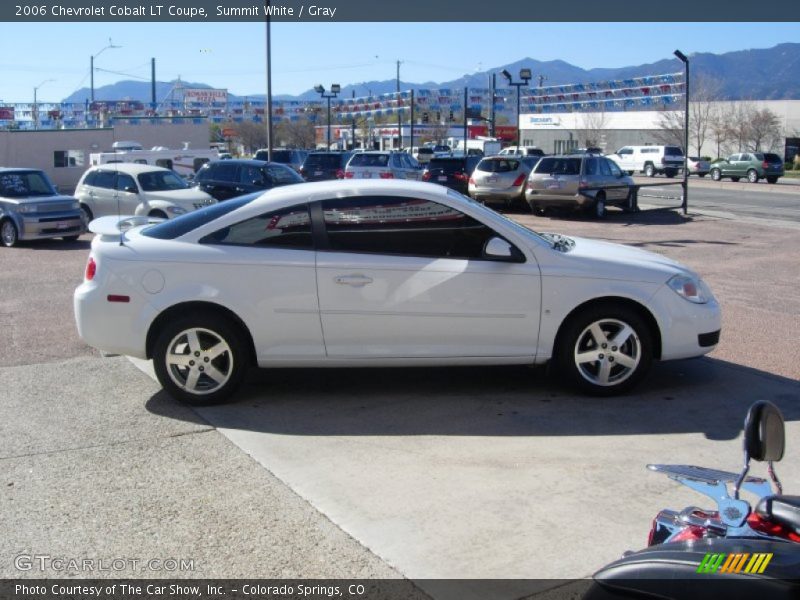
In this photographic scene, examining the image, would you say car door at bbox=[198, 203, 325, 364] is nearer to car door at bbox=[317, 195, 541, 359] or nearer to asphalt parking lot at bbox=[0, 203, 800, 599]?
car door at bbox=[317, 195, 541, 359]

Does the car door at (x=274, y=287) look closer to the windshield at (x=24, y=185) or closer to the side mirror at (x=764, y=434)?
the side mirror at (x=764, y=434)

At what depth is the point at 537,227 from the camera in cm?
2203

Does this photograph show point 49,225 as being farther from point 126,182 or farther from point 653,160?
point 653,160

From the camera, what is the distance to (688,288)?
6859mm

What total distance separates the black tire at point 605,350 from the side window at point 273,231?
2027 millimetres

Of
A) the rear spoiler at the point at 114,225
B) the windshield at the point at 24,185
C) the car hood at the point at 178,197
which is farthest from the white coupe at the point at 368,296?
the windshield at the point at 24,185

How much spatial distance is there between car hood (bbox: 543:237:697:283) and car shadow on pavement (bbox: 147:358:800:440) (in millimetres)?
891

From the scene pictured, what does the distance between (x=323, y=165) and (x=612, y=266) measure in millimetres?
26915

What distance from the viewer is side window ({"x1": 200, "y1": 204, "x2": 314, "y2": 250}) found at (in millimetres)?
6629

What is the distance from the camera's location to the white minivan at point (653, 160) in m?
55.1

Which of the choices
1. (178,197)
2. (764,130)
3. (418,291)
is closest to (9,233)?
(178,197)

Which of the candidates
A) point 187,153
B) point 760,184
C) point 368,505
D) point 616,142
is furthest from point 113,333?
point 616,142

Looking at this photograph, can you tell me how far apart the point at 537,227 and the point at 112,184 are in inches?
391

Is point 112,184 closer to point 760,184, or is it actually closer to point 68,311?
point 68,311
